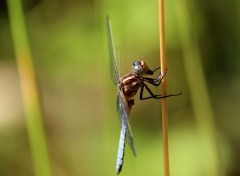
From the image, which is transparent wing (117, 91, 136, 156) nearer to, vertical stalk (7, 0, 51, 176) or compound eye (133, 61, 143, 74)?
compound eye (133, 61, 143, 74)

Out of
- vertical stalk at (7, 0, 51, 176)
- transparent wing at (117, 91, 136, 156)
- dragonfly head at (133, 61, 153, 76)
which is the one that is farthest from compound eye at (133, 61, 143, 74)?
vertical stalk at (7, 0, 51, 176)

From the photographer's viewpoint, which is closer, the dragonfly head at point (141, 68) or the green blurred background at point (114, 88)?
the dragonfly head at point (141, 68)

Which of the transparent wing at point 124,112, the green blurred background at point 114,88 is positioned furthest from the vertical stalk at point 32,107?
the green blurred background at point 114,88

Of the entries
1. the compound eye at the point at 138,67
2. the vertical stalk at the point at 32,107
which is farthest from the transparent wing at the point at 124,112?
the vertical stalk at the point at 32,107

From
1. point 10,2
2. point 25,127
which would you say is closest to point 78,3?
point 25,127

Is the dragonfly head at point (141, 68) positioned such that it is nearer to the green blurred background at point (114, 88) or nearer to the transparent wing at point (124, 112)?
the transparent wing at point (124, 112)

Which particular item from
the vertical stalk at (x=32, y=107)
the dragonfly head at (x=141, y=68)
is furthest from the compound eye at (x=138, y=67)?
the vertical stalk at (x=32, y=107)

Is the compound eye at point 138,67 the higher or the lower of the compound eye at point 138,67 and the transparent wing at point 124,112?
the higher

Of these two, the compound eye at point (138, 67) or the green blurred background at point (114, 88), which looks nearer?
the compound eye at point (138, 67)

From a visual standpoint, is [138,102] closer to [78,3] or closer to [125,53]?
[125,53]
